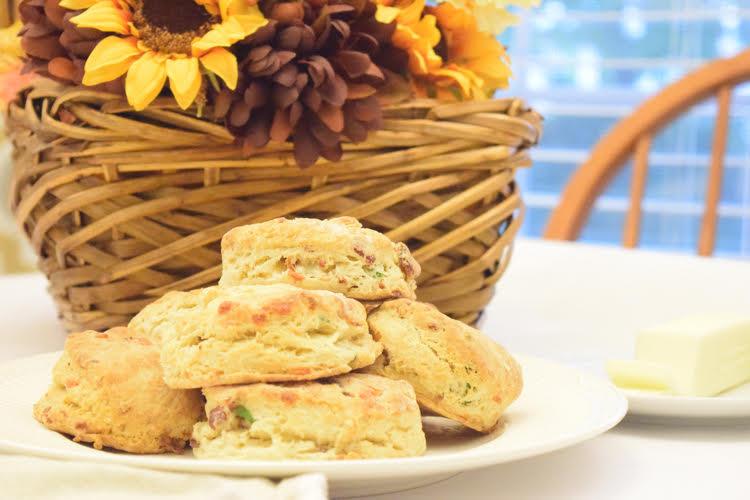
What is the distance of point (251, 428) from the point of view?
48 cm

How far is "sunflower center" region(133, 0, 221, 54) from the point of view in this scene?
709mm

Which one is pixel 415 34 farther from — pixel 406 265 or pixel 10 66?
pixel 10 66

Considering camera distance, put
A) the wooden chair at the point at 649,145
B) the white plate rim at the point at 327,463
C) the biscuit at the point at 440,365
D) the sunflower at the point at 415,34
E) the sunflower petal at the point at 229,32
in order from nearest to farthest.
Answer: the white plate rim at the point at 327,463 < the biscuit at the point at 440,365 < the sunflower petal at the point at 229,32 < the sunflower at the point at 415,34 < the wooden chair at the point at 649,145

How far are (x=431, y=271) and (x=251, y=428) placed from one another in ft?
1.19

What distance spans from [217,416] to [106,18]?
347 mm

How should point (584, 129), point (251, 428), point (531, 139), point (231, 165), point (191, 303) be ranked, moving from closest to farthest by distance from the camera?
point (251, 428), point (191, 303), point (231, 165), point (531, 139), point (584, 129)

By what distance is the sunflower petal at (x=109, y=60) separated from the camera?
2.28 feet

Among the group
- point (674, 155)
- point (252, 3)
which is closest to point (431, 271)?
point (252, 3)

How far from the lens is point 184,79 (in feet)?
2.24

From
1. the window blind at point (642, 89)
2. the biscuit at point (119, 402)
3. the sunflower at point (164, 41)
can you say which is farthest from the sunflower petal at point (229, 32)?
the window blind at point (642, 89)

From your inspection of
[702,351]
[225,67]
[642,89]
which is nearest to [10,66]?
[225,67]

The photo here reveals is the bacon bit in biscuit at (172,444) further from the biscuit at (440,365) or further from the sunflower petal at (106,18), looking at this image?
the sunflower petal at (106,18)

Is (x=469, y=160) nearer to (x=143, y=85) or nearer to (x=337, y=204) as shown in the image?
(x=337, y=204)

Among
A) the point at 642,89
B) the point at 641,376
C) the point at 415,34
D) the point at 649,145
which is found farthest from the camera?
the point at 642,89
